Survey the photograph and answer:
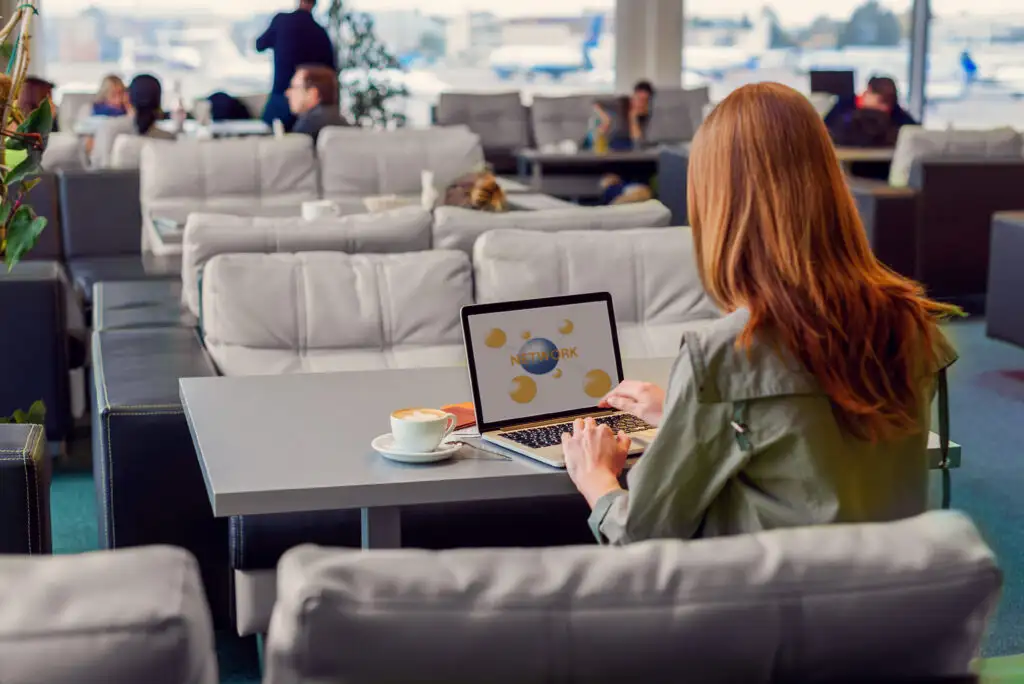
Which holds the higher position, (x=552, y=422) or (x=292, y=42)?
(x=292, y=42)

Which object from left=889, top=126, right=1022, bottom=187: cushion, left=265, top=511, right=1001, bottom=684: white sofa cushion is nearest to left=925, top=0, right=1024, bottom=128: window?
left=889, top=126, right=1022, bottom=187: cushion

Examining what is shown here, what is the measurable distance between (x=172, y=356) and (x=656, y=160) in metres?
6.36

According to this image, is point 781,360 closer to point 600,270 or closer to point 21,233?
point 21,233

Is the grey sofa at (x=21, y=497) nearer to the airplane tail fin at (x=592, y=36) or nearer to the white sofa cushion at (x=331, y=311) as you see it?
the white sofa cushion at (x=331, y=311)

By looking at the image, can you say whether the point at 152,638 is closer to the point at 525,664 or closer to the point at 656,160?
the point at 525,664

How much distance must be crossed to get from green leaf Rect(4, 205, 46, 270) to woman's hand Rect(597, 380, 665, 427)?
1091 mm

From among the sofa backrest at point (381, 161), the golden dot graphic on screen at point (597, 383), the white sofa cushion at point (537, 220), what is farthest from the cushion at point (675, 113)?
the golden dot graphic on screen at point (597, 383)

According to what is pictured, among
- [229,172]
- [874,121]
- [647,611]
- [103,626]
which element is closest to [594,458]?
[647,611]

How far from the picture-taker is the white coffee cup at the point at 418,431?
205cm

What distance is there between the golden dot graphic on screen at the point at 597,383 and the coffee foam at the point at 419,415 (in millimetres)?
332

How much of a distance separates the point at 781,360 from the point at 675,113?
9.81 meters

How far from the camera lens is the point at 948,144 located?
25.7 feet

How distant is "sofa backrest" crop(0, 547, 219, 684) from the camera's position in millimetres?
908

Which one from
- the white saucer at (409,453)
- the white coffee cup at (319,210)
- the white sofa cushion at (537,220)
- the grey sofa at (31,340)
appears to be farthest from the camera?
the white coffee cup at (319,210)
